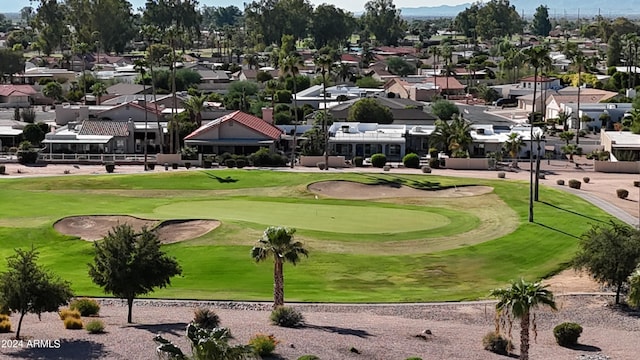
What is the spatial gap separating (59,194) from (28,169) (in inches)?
675

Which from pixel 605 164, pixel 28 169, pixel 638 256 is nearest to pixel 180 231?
pixel 638 256

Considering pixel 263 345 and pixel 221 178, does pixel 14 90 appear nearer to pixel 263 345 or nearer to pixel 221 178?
A: pixel 221 178

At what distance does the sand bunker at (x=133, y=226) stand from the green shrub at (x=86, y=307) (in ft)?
48.1

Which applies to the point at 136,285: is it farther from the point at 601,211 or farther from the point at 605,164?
the point at 605,164

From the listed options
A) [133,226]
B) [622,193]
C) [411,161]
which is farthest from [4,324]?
[411,161]

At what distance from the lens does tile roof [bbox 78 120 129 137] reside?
331 feet

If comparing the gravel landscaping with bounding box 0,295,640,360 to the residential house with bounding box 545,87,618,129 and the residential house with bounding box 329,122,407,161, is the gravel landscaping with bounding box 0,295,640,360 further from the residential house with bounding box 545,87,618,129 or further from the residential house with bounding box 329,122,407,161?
the residential house with bounding box 545,87,618,129

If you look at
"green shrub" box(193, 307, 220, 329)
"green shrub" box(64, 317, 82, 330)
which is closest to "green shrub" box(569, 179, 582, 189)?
"green shrub" box(193, 307, 220, 329)

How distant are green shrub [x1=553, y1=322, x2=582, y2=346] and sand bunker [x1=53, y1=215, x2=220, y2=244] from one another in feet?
77.5

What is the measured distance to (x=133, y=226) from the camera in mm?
58062

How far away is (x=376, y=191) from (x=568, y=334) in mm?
38873

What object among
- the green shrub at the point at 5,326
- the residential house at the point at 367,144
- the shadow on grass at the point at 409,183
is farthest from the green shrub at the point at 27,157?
the green shrub at the point at 5,326

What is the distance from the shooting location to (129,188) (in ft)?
255

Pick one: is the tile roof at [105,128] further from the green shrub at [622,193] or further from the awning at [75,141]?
the green shrub at [622,193]
